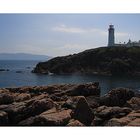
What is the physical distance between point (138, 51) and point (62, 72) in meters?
24.4

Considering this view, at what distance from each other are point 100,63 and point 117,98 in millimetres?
71928

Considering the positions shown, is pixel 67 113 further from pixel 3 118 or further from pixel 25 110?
pixel 3 118

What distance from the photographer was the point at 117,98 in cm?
2353

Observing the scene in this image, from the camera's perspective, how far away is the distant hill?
8950 cm

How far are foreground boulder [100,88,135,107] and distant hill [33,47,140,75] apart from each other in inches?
2504

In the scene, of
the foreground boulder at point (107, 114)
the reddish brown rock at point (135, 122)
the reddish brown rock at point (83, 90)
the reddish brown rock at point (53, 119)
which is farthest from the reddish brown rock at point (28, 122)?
the reddish brown rock at point (83, 90)

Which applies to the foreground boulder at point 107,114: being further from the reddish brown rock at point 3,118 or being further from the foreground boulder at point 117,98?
the reddish brown rock at point 3,118

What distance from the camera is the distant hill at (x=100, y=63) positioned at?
8950 centimetres

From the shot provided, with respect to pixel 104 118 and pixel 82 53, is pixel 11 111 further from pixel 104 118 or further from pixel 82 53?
pixel 82 53

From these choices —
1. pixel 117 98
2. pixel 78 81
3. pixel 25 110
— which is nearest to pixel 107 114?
pixel 25 110

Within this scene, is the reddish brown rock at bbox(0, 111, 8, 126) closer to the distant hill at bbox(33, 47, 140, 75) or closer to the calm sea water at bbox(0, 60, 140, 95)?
the calm sea water at bbox(0, 60, 140, 95)

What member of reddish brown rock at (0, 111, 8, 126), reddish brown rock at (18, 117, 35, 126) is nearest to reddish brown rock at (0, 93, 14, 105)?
reddish brown rock at (0, 111, 8, 126)

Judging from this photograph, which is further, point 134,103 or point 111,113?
point 134,103

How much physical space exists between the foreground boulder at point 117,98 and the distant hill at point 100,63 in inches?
2504
